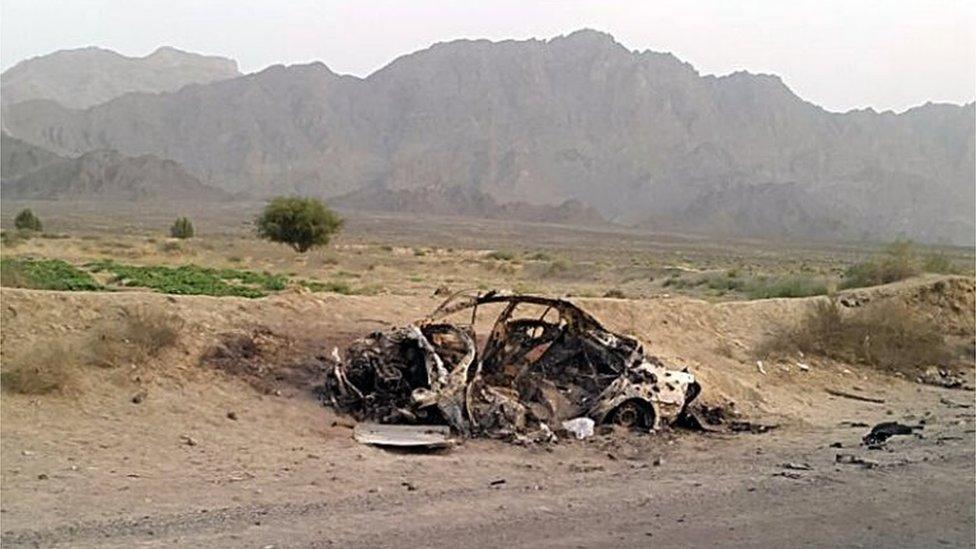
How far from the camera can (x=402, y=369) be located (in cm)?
1480

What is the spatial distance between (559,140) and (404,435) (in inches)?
6344

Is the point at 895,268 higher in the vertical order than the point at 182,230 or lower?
higher

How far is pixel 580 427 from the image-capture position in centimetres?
1404

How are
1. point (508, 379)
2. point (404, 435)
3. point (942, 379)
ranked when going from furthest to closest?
point (942, 379), point (508, 379), point (404, 435)

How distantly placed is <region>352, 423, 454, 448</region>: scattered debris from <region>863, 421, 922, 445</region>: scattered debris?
5433 millimetres

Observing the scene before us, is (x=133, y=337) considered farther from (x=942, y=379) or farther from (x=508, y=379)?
(x=942, y=379)

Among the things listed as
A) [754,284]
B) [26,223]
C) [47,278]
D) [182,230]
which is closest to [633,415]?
[47,278]

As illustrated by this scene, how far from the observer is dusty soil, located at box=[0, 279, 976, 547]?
30.4 ft

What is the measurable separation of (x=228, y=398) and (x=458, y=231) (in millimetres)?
94748

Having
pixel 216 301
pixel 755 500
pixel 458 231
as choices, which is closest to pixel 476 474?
Answer: pixel 755 500

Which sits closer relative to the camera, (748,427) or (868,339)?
(748,427)

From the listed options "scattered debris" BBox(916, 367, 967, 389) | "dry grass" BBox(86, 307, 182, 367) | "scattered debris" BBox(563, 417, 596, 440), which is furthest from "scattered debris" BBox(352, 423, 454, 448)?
"scattered debris" BBox(916, 367, 967, 389)

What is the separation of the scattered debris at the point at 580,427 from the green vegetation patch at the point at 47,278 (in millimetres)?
13019

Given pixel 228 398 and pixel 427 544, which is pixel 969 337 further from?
pixel 427 544
